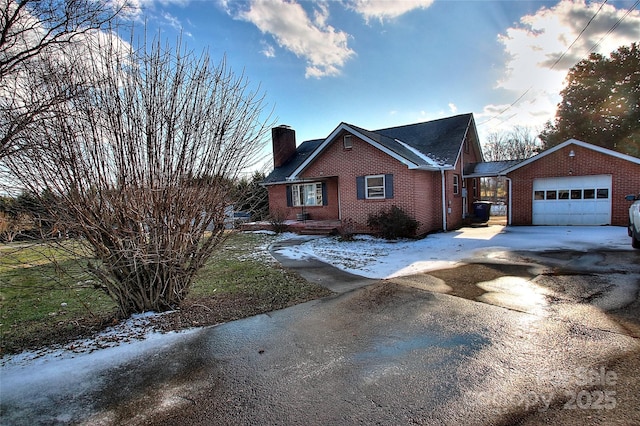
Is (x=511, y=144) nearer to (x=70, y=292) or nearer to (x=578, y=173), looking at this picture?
(x=578, y=173)

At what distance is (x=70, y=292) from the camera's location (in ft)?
22.3

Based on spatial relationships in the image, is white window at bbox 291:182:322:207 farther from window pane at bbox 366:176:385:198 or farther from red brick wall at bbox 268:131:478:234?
window pane at bbox 366:176:385:198

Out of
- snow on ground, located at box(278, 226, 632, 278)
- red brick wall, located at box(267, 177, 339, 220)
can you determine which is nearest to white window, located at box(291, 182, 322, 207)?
red brick wall, located at box(267, 177, 339, 220)

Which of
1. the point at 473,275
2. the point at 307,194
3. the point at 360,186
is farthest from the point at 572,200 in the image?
the point at 307,194

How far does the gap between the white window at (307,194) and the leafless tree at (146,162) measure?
492 inches

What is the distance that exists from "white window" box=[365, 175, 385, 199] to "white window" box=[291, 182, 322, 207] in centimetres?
362

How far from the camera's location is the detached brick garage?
13.9 metres

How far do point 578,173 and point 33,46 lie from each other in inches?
741

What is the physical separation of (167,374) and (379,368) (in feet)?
7.08

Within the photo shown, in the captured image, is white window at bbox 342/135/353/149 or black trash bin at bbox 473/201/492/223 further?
black trash bin at bbox 473/201/492/223

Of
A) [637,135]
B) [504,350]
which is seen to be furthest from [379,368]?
[637,135]

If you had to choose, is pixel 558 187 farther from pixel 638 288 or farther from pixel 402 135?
pixel 638 288

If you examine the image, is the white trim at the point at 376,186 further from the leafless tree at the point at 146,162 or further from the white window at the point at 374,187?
the leafless tree at the point at 146,162

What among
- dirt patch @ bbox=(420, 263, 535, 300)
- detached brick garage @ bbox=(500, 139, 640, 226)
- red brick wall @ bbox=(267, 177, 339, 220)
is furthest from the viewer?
red brick wall @ bbox=(267, 177, 339, 220)
